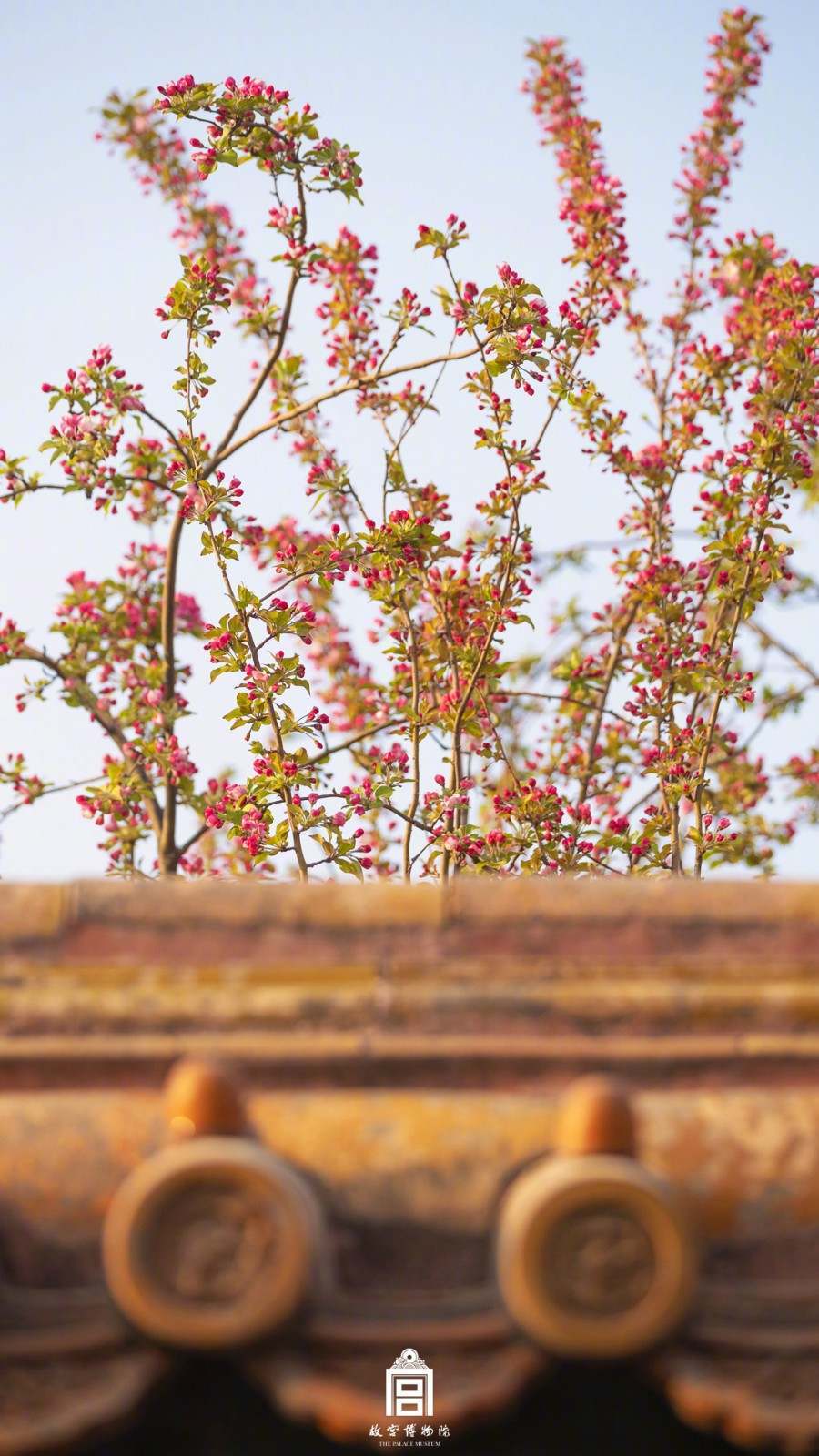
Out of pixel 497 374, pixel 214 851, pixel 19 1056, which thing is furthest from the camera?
pixel 214 851

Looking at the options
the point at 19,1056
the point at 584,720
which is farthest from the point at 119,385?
the point at 19,1056

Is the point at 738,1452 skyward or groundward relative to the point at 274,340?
groundward

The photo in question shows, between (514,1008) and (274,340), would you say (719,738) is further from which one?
(514,1008)

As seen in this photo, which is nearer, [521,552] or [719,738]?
[521,552]

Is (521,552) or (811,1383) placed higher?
(521,552)

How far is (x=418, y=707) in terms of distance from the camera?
736 centimetres

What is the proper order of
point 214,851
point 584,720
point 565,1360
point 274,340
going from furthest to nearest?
point 214,851 → point 584,720 → point 274,340 → point 565,1360

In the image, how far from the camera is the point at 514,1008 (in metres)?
3.19

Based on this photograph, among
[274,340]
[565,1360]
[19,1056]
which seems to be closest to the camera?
[565,1360]

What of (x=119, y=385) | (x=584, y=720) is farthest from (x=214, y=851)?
(x=119, y=385)

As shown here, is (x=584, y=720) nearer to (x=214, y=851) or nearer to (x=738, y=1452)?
(x=214, y=851)

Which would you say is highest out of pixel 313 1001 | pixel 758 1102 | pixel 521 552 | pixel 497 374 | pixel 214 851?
pixel 497 374

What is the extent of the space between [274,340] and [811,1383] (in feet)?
19.0

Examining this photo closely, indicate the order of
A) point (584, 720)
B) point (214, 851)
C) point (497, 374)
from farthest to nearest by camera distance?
point (214, 851)
point (584, 720)
point (497, 374)
